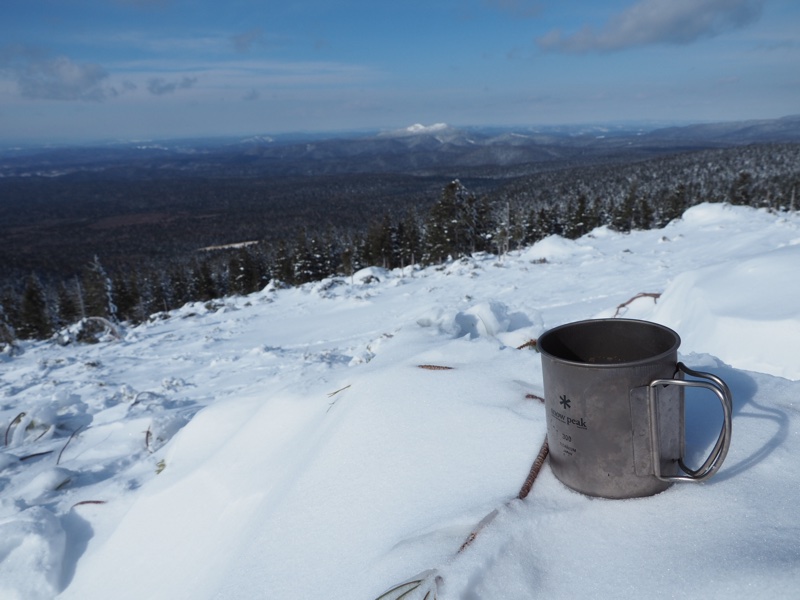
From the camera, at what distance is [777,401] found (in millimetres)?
1906

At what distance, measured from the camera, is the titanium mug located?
4.51 ft

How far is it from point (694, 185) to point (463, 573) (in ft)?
318

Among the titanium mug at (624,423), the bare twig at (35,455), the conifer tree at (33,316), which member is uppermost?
the titanium mug at (624,423)

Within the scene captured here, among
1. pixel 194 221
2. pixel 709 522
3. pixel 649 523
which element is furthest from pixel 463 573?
pixel 194 221

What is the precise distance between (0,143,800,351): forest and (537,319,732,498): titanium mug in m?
11.7

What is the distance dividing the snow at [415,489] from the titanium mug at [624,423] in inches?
2.8

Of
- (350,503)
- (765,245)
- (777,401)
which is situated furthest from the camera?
(765,245)

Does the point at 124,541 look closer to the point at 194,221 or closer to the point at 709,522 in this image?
the point at 709,522

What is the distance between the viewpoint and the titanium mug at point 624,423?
137 centimetres

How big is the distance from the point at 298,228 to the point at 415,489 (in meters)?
108

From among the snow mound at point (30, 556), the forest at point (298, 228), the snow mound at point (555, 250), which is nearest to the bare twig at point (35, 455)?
the snow mound at point (30, 556)

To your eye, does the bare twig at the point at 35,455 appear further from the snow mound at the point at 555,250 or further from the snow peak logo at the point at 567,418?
the snow mound at the point at 555,250

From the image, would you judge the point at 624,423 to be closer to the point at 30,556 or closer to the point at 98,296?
the point at 30,556

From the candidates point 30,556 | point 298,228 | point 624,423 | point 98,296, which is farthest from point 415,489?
point 298,228
